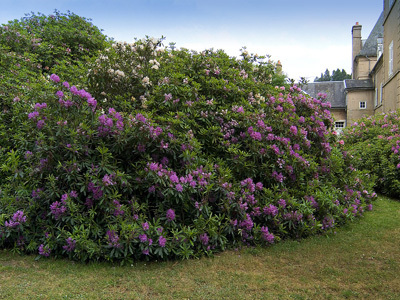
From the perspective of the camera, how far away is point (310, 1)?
712cm

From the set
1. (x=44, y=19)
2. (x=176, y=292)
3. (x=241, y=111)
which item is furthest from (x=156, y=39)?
(x=44, y=19)

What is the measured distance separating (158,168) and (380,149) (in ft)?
23.4

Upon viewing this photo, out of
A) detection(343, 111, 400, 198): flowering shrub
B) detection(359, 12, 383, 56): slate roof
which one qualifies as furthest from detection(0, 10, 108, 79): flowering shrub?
detection(359, 12, 383, 56): slate roof

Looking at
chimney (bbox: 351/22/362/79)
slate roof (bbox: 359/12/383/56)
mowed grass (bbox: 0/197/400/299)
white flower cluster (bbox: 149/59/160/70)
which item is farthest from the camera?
chimney (bbox: 351/22/362/79)

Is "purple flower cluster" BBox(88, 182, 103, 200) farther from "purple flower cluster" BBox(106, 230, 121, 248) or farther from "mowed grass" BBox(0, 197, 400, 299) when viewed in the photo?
"mowed grass" BBox(0, 197, 400, 299)

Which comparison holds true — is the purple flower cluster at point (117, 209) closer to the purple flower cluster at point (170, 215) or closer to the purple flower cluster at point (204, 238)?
the purple flower cluster at point (170, 215)

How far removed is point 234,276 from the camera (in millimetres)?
3590

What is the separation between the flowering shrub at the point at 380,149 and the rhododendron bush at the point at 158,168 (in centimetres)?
261

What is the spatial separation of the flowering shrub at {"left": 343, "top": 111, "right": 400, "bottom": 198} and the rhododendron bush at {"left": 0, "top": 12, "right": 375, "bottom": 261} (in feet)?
8.56

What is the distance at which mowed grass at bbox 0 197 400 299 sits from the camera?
3.18m

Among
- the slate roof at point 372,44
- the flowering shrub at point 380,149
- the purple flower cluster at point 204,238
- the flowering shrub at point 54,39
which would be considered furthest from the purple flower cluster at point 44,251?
the slate roof at point 372,44

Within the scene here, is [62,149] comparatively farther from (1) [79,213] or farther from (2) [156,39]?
(2) [156,39]

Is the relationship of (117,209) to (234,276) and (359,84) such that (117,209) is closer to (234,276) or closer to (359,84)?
(234,276)

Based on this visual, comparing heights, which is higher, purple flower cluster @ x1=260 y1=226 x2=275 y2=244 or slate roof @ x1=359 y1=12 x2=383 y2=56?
slate roof @ x1=359 y1=12 x2=383 y2=56
